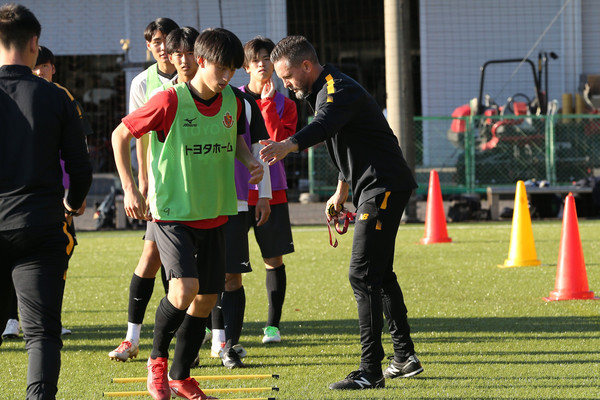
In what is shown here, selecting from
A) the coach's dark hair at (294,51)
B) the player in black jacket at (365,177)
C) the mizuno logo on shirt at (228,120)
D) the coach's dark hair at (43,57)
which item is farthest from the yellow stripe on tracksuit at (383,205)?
the coach's dark hair at (43,57)

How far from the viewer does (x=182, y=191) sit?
4660 mm

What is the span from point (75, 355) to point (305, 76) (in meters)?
2.45

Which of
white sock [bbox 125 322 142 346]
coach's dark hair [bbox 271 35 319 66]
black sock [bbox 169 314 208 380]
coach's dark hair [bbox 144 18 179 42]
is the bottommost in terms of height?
white sock [bbox 125 322 142 346]

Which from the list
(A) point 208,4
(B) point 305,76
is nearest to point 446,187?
(A) point 208,4

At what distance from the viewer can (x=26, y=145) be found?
376cm

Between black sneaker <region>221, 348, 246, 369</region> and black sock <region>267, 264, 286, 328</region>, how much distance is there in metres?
0.79

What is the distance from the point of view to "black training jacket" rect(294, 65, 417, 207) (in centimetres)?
499

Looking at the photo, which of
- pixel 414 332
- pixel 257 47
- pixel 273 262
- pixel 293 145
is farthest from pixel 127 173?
pixel 414 332

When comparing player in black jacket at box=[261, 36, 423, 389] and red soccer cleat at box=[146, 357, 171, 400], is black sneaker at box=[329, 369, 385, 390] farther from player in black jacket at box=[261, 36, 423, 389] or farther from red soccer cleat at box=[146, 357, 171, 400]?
red soccer cleat at box=[146, 357, 171, 400]

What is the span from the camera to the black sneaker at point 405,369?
5281 mm

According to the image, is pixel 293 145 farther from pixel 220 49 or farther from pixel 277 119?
pixel 277 119

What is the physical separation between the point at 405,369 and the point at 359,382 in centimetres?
41

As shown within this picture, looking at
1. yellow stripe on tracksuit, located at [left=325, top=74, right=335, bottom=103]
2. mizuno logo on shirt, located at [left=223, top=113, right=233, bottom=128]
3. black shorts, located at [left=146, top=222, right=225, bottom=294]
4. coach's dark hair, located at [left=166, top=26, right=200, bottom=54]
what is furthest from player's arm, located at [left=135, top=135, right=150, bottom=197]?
yellow stripe on tracksuit, located at [left=325, top=74, right=335, bottom=103]

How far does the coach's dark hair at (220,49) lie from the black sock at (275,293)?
2245mm
